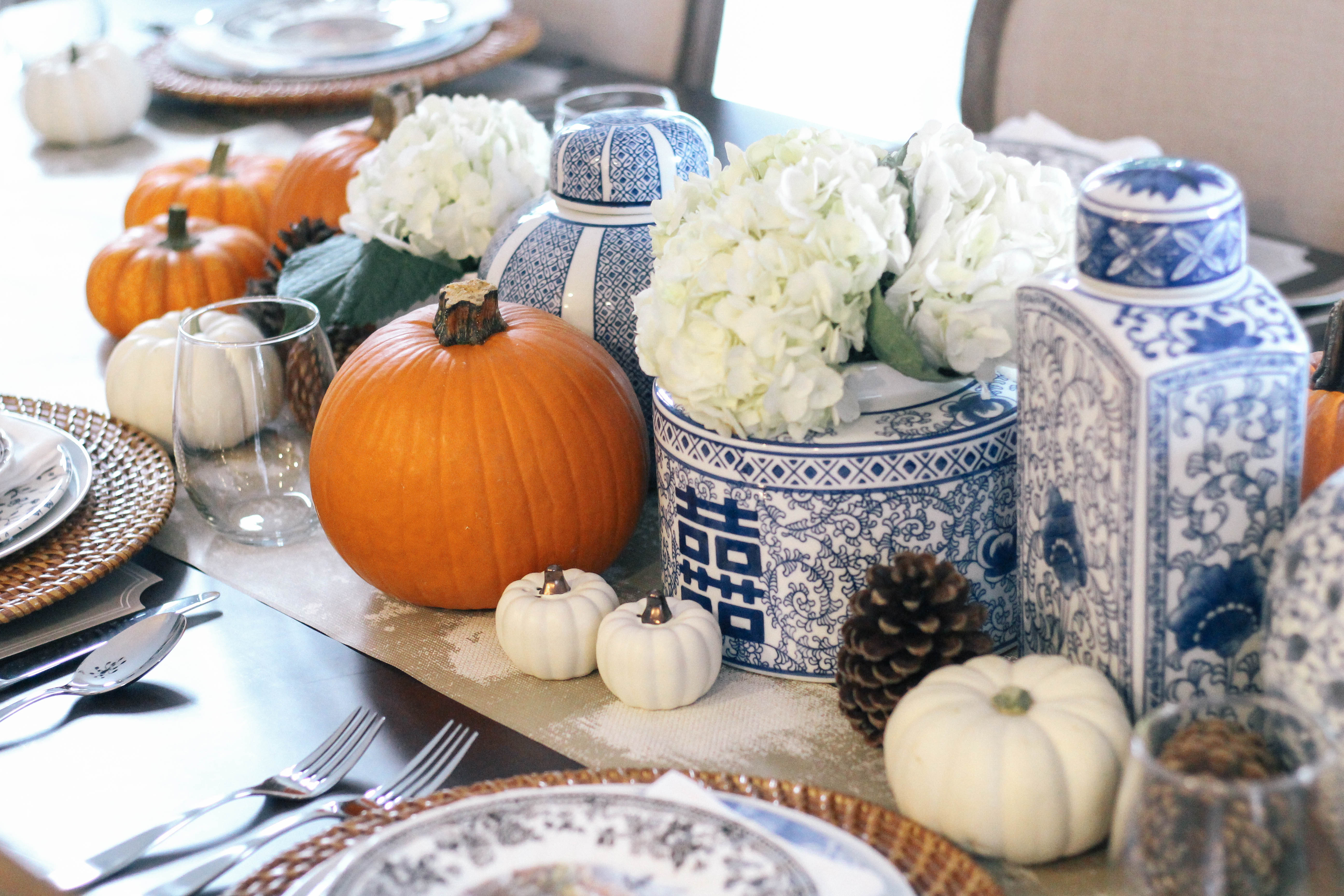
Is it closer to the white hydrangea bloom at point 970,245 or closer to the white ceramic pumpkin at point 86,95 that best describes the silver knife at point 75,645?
the white hydrangea bloom at point 970,245

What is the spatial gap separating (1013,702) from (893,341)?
0.61 feet

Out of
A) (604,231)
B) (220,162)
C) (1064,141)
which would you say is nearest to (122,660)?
(604,231)

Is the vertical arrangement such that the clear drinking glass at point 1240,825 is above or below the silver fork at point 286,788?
above

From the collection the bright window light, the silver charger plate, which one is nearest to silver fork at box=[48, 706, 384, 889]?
the silver charger plate

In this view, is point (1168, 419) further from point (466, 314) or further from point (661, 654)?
point (466, 314)

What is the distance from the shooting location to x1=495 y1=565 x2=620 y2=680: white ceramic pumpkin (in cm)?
72

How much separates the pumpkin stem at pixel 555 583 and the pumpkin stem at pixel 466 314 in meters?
0.16

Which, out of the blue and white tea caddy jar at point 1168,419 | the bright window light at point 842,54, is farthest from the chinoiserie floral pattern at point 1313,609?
the bright window light at point 842,54

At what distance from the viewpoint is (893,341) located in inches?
25.5

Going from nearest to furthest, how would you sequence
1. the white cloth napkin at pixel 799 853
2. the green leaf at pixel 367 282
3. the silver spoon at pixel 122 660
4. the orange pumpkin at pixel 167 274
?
the white cloth napkin at pixel 799 853
the silver spoon at pixel 122 660
the green leaf at pixel 367 282
the orange pumpkin at pixel 167 274

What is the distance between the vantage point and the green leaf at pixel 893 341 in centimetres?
65

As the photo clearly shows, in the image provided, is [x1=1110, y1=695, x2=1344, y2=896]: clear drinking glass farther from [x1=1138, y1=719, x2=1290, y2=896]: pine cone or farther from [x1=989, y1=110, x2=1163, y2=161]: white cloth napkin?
[x1=989, y1=110, x2=1163, y2=161]: white cloth napkin

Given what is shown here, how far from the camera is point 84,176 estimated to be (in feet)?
5.74

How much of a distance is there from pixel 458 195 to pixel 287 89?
0.99 meters
